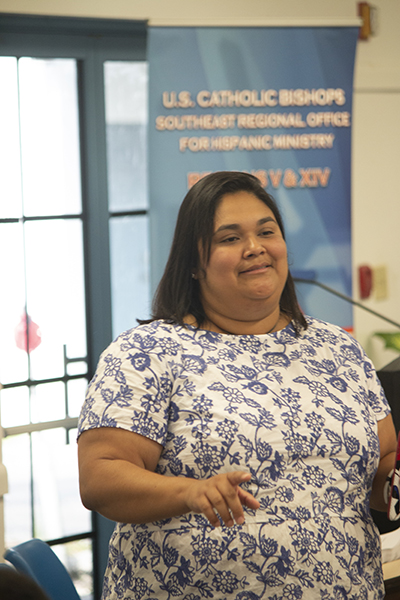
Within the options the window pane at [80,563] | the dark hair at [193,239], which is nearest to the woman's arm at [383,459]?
the dark hair at [193,239]

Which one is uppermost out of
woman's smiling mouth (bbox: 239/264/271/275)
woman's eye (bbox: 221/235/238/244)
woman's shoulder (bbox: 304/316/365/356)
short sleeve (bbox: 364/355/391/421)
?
woman's eye (bbox: 221/235/238/244)

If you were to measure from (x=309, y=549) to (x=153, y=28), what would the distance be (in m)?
2.33

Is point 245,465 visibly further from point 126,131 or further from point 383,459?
point 126,131

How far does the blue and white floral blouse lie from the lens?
121cm

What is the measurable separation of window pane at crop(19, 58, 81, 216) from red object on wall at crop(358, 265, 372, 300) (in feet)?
5.33

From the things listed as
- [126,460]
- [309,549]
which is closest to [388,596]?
[309,549]

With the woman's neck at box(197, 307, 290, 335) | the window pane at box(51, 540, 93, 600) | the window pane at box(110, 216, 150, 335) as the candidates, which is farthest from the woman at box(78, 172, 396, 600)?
the window pane at box(51, 540, 93, 600)

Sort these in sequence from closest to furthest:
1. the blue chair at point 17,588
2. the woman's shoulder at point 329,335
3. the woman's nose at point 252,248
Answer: the blue chair at point 17,588 → the woman's nose at point 252,248 → the woman's shoulder at point 329,335

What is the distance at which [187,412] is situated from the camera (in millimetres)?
1254

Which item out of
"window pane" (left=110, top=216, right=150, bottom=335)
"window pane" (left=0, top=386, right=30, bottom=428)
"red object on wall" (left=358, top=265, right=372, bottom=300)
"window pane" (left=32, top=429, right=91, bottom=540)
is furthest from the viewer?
"red object on wall" (left=358, top=265, right=372, bottom=300)

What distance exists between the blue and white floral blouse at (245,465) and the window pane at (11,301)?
5.90 ft

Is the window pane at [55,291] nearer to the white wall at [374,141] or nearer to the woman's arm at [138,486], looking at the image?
the white wall at [374,141]

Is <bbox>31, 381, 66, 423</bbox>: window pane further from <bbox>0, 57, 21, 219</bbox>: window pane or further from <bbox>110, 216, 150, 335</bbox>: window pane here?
<bbox>0, 57, 21, 219</bbox>: window pane

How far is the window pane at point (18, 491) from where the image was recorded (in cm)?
304
